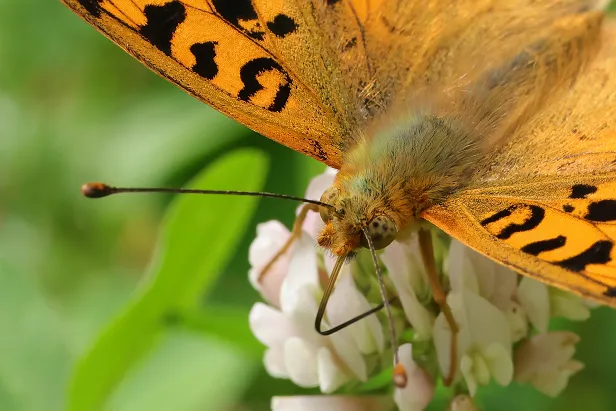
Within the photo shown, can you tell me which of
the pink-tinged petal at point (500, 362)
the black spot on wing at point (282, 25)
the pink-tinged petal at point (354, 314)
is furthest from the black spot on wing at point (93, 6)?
the pink-tinged petal at point (500, 362)

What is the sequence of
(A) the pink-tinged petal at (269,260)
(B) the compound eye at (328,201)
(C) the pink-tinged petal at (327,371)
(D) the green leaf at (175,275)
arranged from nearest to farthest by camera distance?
(B) the compound eye at (328,201) → (C) the pink-tinged petal at (327,371) → (A) the pink-tinged petal at (269,260) → (D) the green leaf at (175,275)

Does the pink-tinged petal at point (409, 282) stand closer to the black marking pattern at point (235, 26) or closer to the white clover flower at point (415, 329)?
the white clover flower at point (415, 329)

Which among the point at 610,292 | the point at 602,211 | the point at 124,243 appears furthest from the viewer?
the point at 124,243

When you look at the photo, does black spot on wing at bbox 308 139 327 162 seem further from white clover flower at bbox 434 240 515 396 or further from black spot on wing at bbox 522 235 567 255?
black spot on wing at bbox 522 235 567 255

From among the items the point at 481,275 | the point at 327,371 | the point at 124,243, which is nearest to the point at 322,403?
the point at 327,371

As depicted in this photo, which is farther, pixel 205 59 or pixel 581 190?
pixel 205 59

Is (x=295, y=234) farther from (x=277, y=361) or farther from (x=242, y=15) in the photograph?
(x=242, y=15)

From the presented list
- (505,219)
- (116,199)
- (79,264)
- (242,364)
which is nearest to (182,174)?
(116,199)

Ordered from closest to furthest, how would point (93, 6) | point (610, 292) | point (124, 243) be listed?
point (610, 292) < point (93, 6) < point (124, 243)
